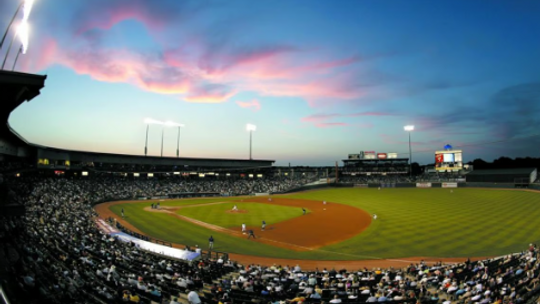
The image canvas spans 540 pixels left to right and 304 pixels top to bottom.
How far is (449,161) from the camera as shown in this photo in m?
93.9

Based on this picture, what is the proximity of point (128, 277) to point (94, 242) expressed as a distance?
9342 millimetres

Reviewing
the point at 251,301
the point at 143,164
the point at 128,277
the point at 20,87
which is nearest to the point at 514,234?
the point at 251,301

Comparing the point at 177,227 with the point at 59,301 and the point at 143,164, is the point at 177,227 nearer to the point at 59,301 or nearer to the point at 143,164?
the point at 59,301

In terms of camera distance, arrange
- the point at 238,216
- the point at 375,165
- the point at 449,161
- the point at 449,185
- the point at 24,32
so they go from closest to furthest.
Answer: the point at 24,32
the point at 238,216
the point at 449,185
the point at 449,161
the point at 375,165

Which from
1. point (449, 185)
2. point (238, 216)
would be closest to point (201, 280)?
point (238, 216)

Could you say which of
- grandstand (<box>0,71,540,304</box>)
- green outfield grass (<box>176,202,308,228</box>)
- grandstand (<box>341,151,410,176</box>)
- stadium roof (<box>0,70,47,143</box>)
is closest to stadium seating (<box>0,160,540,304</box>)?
grandstand (<box>0,71,540,304</box>)

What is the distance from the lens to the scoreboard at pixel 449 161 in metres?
92.5

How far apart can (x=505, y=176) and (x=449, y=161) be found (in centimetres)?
1931

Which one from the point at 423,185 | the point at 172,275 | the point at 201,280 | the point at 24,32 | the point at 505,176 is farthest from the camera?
the point at 423,185

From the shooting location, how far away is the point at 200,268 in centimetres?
1738

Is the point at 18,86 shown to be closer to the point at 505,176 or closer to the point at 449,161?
the point at 505,176

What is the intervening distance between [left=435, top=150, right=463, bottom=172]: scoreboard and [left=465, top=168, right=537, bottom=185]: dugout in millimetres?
9029

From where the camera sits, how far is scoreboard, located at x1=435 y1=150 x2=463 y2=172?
92.5 meters

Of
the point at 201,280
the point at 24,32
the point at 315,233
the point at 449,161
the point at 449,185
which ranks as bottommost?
the point at 315,233
